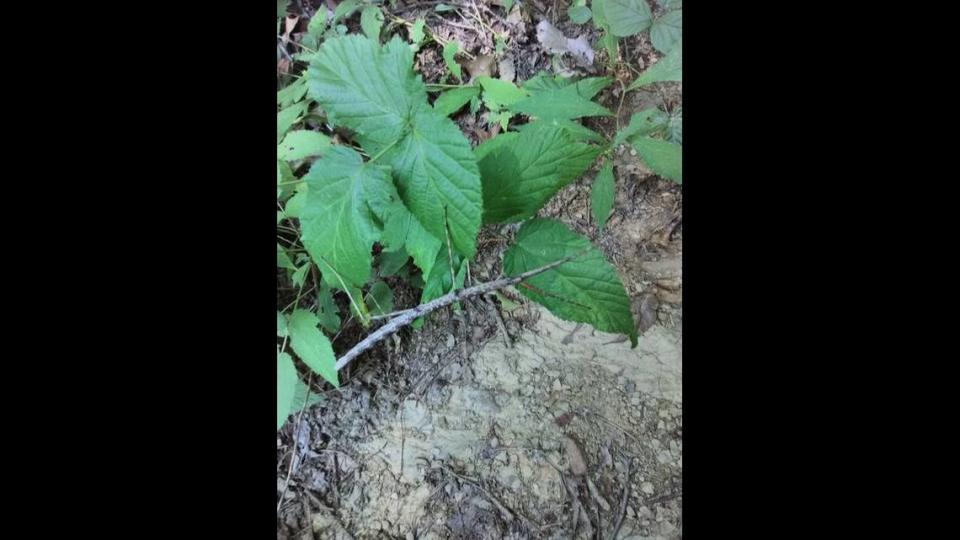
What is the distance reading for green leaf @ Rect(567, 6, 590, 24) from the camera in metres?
→ 1.06

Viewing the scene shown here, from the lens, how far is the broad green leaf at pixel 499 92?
100 cm

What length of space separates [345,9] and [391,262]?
517mm

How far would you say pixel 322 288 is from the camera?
0.84 metres

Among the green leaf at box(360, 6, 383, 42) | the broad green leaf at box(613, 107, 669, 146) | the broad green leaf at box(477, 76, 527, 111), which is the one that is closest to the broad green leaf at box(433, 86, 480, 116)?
the broad green leaf at box(477, 76, 527, 111)

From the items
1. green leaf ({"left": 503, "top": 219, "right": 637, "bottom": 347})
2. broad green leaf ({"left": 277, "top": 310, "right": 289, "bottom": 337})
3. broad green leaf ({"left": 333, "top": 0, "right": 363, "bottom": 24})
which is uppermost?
broad green leaf ({"left": 333, "top": 0, "right": 363, "bottom": 24})

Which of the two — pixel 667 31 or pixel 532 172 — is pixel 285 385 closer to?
pixel 532 172

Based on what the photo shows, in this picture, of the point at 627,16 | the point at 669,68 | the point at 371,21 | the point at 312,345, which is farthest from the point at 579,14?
the point at 312,345

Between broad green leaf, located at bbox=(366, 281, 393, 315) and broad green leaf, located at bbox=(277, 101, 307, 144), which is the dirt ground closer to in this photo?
broad green leaf, located at bbox=(366, 281, 393, 315)

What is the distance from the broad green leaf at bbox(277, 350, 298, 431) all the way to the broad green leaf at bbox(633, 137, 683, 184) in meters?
0.58

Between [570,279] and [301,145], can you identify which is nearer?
[570,279]

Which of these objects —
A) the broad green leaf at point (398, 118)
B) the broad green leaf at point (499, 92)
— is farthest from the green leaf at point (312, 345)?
the broad green leaf at point (499, 92)

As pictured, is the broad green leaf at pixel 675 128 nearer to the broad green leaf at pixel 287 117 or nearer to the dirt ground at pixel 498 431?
the dirt ground at pixel 498 431

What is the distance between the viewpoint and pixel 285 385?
74 centimetres

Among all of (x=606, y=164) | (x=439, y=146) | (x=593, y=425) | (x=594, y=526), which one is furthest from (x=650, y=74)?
(x=594, y=526)
